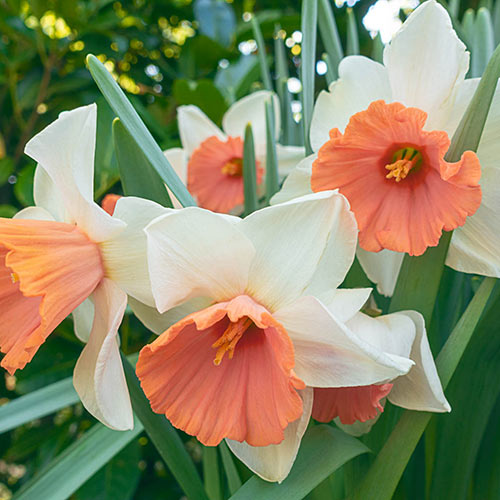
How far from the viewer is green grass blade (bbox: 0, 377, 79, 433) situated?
0.60 metres

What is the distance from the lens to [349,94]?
1.70 feet

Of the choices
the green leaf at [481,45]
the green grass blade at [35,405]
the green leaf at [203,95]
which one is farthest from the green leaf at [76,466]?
the green leaf at [203,95]

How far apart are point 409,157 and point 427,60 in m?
0.09

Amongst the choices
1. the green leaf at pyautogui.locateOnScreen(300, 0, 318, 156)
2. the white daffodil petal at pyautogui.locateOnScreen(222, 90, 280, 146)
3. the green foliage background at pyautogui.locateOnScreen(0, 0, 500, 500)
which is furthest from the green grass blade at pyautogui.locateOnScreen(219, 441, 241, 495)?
the white daffodil petal at pyautogui.locateOnScreen(222, 90, 280, 146)

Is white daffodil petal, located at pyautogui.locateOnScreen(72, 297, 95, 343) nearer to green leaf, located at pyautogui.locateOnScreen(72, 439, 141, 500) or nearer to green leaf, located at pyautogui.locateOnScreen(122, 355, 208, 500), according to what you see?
green leaf, located at pyautogui.locateOnScreen(122, 355, 208, 500)

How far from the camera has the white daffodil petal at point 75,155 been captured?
16.2 inches

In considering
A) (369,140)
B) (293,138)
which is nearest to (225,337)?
(369,140)

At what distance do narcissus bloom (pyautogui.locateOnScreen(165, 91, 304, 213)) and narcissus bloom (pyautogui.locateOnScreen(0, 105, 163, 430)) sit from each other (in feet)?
0.98

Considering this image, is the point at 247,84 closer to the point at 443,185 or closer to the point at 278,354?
the point at 443,185

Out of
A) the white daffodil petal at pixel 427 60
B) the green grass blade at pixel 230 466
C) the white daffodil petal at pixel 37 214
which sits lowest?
the green grass blade at pixel 230 466

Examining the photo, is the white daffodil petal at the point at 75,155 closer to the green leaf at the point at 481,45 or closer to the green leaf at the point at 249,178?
the green leaf at the point at 249,178

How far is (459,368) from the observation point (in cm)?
51

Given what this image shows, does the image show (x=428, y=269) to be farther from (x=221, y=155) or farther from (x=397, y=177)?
(x=221, y=155)

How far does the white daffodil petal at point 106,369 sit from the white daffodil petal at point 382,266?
0.72 feet
